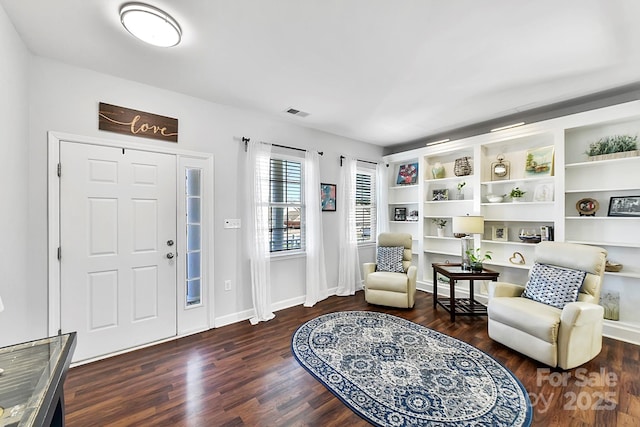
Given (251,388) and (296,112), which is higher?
(296,112)

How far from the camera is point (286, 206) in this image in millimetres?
3896

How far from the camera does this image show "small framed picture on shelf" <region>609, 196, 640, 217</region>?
9.41 feet

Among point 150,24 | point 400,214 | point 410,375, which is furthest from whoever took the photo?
point 400,214

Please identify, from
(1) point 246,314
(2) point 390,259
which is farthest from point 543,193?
(1) point 246,314

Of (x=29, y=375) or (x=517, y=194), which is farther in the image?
(x=517, y=194)

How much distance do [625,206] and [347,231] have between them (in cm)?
324

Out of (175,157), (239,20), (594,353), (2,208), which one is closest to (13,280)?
(2,208)

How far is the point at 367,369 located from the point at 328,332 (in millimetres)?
781

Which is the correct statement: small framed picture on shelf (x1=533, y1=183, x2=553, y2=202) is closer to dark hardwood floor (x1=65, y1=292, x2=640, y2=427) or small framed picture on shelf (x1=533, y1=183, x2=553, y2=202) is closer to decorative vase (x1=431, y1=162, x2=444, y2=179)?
decorative vase (x1=431, y1=162, x2=444, y2=179)

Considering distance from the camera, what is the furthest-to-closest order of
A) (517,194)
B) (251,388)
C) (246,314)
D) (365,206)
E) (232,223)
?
1. (365,206)
2. (517,194)
3. (246,314)
4. (232,223)
5. (251,388)

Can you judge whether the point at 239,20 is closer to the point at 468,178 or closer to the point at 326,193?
the point at 326,193

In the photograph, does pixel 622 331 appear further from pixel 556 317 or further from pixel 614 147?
pixel 614 147

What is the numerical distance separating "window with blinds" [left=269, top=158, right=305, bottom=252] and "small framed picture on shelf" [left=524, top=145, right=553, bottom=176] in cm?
306

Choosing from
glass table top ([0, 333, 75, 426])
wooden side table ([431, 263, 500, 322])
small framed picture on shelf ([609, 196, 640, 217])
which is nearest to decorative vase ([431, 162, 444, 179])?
wooden side table ([431, 263, 500, 322])
